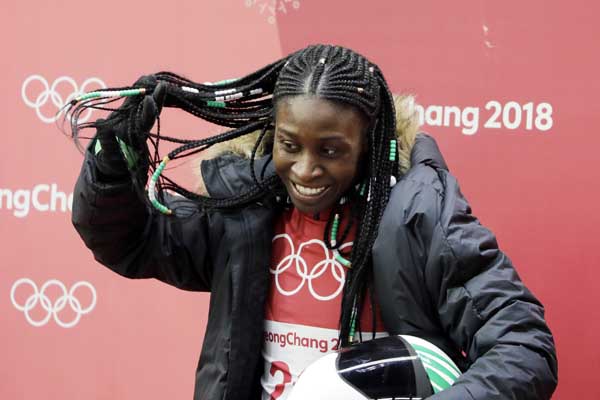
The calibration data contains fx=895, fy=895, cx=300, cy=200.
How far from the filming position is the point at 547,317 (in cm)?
169

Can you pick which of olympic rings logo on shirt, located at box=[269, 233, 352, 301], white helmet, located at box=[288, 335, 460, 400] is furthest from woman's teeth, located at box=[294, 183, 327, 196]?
white helmet, located at box=[288, 335, 460, 400]

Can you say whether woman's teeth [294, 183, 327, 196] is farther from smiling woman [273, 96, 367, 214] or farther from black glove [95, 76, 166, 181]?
black glove [95, 76, 166, 181]

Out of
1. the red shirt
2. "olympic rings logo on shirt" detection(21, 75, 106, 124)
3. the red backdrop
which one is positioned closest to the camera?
the red shirt

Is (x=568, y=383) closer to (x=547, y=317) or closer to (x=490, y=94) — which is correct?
(x=547, y=317)

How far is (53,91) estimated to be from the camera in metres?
1.87

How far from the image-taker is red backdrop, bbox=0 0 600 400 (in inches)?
65.7

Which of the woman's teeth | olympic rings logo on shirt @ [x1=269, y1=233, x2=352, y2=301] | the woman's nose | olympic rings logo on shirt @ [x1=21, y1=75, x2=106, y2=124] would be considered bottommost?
olympic rings logo on shirt @ [x1=269, y1=233, x2=352, y2=301]

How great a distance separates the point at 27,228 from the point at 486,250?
1070 mm

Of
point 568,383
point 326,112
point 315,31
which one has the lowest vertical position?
point 568,383

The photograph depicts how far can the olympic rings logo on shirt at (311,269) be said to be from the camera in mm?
1342

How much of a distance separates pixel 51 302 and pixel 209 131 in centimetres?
50

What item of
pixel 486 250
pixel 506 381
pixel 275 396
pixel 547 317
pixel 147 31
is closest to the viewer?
pixel 506 381

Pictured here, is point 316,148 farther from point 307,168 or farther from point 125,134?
point 125,134

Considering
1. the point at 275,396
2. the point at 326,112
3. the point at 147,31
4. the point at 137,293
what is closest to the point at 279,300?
the point at 275,396
